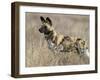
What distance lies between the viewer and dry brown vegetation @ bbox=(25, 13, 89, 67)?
6.64 feet

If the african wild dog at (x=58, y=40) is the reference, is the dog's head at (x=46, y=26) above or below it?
above

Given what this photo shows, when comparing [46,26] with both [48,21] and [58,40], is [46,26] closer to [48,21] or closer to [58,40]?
[48,21]

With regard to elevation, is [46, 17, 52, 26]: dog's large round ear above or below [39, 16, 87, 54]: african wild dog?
above

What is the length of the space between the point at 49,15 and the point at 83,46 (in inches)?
17.4

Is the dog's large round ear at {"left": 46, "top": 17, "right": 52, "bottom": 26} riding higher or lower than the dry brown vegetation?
higher

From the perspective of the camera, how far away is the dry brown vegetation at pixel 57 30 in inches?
79.7

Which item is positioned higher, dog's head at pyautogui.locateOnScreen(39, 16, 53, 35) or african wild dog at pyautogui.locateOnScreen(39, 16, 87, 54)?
dog's head at pyautogui.locateOnScreen(39, 16, 53, 35)

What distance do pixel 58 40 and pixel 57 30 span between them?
0.09 metres

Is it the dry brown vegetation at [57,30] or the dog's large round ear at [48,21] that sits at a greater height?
the dog's large round ear at [48,21]

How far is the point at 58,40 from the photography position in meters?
2.14

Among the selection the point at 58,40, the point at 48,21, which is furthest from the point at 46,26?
the point at 58,40

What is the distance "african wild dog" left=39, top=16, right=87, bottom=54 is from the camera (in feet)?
6.88

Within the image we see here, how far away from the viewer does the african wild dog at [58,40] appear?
6.88ft

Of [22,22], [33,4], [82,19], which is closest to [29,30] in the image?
[22,22]
